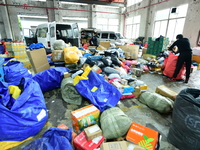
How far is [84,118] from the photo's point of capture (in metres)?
1.55

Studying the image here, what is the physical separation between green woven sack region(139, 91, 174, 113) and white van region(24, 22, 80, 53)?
4.73m

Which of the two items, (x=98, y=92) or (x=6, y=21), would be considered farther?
(x=6, y=21)

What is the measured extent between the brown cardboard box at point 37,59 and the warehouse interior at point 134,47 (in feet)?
0.25

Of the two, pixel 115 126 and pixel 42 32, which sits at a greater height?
pixel 42 32

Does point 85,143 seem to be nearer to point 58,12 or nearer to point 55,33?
point 55,33

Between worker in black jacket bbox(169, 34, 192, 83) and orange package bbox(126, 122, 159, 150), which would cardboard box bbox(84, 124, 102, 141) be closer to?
orange package bbox(126, 122, 159, 150)

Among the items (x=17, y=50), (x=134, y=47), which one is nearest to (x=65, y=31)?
(x=17, y=50)

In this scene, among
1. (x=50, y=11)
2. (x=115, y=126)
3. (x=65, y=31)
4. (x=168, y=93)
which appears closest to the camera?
(x=115, y=126)

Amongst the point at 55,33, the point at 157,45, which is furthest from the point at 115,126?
the point at 157,45

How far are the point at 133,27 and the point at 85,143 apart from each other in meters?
14.0

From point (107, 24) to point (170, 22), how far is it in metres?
7.33

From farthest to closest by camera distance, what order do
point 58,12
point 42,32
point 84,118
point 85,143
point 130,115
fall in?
point 58,12 < point 42,32 < point 130,115 < point 84,118 < point 85,143

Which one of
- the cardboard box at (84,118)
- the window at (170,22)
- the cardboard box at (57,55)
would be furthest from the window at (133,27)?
the cardboard box at (84,118)

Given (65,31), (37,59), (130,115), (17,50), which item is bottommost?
(130,115)
